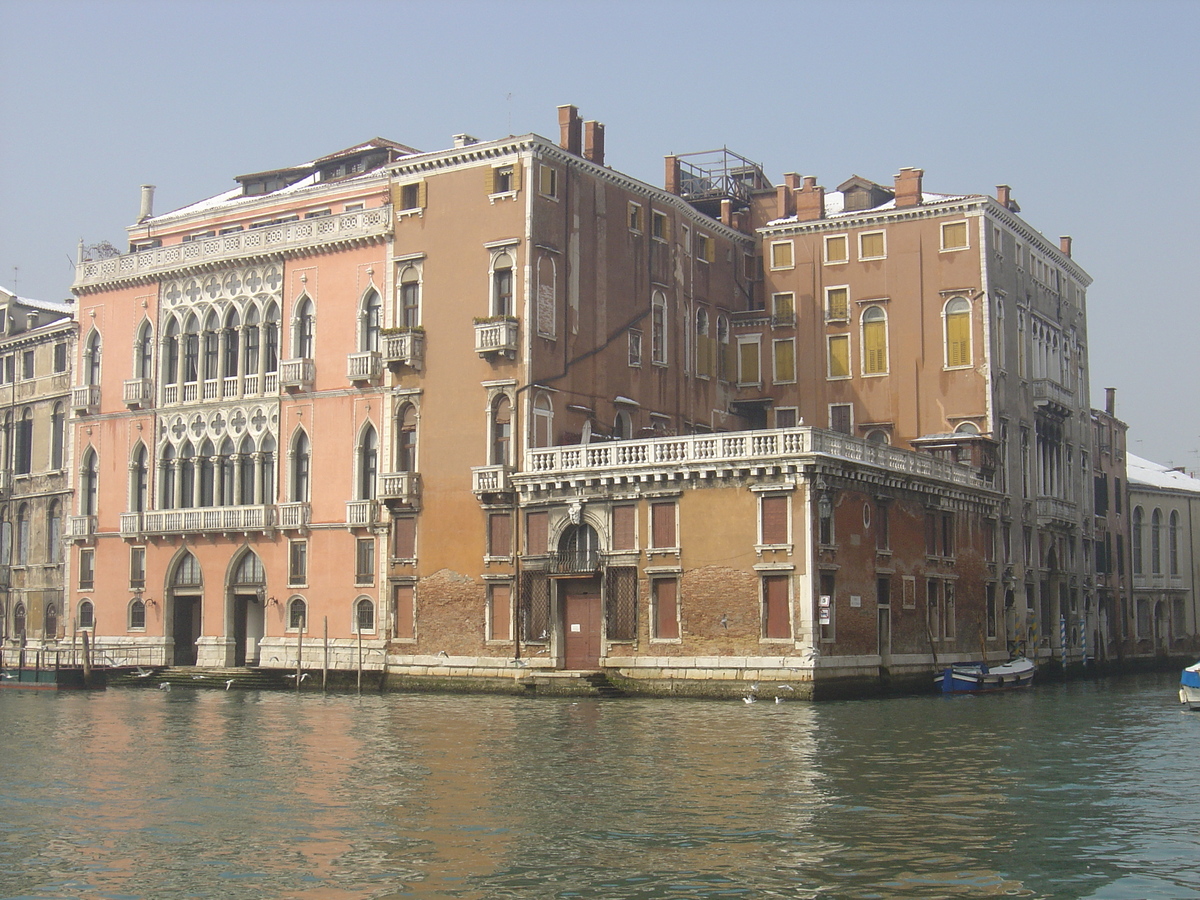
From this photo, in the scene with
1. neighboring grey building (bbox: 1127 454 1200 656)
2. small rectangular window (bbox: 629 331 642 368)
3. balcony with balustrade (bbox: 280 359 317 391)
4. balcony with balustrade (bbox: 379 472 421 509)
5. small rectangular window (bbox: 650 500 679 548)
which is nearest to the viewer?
small rectangular window (bbox: 650 500 679 548)

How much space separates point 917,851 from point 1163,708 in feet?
72.4

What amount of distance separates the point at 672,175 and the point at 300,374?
14938 millimetres

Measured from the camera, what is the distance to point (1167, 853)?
15.5 metres

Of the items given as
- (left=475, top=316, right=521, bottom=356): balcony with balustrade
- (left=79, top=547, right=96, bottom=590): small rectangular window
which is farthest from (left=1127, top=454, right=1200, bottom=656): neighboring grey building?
(left=79, top=547, right=96, bottom=590): small rectangular window

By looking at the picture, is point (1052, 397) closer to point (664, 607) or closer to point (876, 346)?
point (876, 346)

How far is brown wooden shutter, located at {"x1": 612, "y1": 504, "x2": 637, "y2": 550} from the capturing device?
124 ft

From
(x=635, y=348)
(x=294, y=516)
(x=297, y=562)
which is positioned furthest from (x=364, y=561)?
(x=635, y=348)

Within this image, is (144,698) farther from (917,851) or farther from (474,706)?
(917,851)

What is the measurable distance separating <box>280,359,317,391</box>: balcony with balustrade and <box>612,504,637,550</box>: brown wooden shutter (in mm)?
11549

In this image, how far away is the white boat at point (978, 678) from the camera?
3859 centimetres

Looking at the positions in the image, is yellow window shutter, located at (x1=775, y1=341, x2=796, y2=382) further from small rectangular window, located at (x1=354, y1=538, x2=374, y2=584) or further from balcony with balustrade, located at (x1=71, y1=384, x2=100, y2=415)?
balcony with balustrade, located at (x1=71, y1=384, x2=100, y2=415)

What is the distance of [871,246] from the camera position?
4809 cm

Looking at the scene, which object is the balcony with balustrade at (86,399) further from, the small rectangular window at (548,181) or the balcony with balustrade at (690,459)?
the small rectangular window at (548,181)

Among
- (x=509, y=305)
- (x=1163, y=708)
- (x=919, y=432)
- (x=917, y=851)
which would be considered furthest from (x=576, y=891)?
(x=919, y=432)
